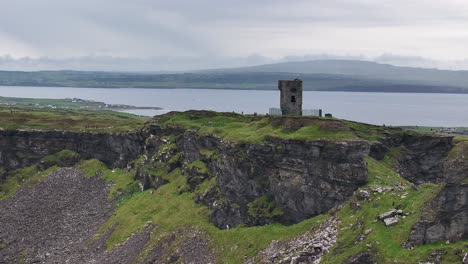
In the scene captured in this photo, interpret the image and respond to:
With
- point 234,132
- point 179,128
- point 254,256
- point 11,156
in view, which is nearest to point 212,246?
point 254,256

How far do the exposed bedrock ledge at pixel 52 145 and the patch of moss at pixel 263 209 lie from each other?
5020 centimetres

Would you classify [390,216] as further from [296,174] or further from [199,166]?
[199,166]

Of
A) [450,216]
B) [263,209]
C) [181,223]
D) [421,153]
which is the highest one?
[450,216]

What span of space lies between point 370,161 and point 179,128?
41.9m

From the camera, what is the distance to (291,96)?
265 feet

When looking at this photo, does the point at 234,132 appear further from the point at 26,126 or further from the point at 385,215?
the point at 26,126

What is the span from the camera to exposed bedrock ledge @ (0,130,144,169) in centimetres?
10888

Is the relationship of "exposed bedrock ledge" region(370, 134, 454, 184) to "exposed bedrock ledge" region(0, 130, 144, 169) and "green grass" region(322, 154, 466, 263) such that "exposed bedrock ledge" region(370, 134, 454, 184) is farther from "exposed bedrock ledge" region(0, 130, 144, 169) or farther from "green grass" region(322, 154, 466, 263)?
"exposed bedrock ledge" region(0, 130, 144, 169)

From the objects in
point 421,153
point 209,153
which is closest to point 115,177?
point 209,153

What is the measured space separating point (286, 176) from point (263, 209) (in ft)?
16.3

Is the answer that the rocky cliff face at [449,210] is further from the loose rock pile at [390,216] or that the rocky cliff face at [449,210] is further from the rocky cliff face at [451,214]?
the loose rock pile at [390,216]

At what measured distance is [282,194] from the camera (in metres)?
60.8

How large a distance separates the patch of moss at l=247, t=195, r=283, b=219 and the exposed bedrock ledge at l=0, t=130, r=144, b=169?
50200 millimetres

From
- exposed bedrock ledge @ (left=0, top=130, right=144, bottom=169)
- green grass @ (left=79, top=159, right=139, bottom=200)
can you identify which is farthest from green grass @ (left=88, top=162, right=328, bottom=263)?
exposed bedrock ledge @ (left=0, top=130, right=144, bottom=169)
